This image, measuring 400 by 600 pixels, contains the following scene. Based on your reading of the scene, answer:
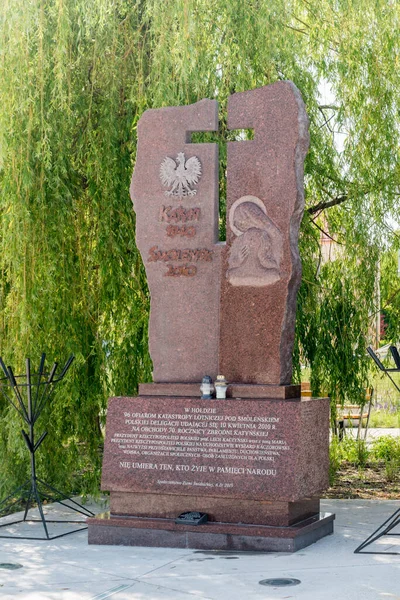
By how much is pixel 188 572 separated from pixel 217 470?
111 centimetres

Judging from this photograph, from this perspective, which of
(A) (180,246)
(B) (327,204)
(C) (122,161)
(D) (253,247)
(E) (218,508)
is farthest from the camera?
(B) (327,204)

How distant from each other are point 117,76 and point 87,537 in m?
4.61

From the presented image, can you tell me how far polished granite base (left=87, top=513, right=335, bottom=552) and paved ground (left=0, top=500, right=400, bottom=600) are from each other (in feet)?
0.33

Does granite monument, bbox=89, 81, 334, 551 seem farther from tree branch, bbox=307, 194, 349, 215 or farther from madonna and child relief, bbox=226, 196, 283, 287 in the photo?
tree branch, bbox=307, 194, 349, 215

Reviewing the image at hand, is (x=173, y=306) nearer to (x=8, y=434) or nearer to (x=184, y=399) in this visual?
(x=184, y=399)

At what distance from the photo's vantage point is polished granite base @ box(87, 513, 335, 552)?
8.03 m

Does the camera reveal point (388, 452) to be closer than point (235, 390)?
No

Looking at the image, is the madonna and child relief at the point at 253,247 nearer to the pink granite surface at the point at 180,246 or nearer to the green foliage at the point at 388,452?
the pink granite surface at the point at 180,246

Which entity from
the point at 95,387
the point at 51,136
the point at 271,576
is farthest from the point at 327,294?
the point at 271,576

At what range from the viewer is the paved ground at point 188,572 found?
677 cm

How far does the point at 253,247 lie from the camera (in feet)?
28.3

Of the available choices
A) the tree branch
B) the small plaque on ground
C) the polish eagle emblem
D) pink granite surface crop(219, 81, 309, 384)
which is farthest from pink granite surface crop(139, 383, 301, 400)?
the tree branch

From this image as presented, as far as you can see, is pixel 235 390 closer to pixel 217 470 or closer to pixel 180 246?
pixel 217 470

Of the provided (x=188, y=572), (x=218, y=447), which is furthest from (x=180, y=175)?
(x=188, y=572)
